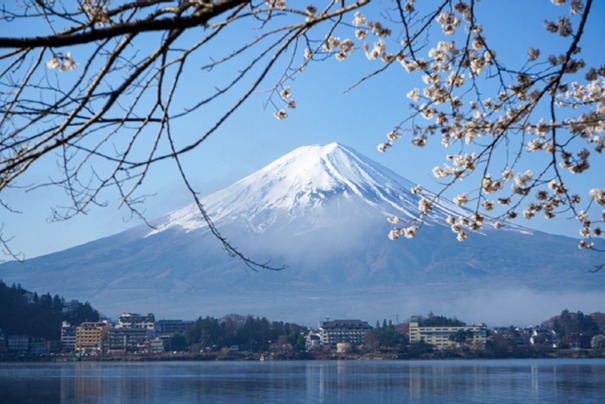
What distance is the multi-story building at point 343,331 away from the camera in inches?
3034

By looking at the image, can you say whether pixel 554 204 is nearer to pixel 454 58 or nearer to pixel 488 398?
pixel 454 58

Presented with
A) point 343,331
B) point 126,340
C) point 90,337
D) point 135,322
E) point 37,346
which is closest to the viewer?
point 37,346

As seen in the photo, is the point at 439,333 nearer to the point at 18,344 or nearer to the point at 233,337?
the point at 233,337

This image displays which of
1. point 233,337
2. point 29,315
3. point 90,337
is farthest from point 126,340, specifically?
point 233,337

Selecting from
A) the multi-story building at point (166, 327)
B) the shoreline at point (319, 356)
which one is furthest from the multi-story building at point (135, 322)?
the shoreline at point (319, 356)

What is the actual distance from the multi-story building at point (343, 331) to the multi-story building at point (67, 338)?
23.4m

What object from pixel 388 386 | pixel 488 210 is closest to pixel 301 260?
pixel 388 386

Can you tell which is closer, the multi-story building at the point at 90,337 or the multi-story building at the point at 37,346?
the multi-story building at the point at 37,346

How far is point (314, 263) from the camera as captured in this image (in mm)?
133500

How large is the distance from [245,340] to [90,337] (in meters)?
13.9

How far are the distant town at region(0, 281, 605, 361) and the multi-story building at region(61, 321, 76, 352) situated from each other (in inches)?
3.5

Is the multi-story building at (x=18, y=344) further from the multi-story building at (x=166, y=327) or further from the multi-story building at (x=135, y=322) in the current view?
the multi-story building at (x=166, y=327)

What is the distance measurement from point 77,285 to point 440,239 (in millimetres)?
61218

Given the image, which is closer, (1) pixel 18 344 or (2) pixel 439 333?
(1) pixel 18 344
